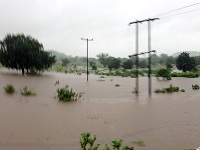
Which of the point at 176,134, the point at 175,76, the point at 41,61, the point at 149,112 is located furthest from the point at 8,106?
the point at 175,76

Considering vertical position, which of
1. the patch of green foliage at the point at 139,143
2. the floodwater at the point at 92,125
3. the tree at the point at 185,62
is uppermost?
the tree at the point at 185,62

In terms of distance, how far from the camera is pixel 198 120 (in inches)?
459

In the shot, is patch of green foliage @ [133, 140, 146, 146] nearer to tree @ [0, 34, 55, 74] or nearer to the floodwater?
the floodwater

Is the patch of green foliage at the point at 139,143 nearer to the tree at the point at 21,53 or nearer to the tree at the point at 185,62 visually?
the tree at the point at 21,53

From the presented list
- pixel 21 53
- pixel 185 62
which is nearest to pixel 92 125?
pixel 21 53

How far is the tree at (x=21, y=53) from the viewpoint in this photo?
1398 inches

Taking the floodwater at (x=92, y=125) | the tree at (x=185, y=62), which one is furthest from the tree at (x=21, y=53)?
the tree at (x=185, y=62)

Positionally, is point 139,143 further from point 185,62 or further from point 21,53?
point 185,62

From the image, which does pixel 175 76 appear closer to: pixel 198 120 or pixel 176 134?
pixel 198 120

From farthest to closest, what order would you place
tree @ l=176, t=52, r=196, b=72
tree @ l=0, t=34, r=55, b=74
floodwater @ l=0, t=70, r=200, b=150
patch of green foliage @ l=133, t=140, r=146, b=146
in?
tree @ l=176, t=52, r=196, b=72
tree @ l=0, t=34, r=55, b=74
patch of green foliage @ l=133, t=140, r=146, b=146
floodwater @ l=0, t=70, r=200, b=150

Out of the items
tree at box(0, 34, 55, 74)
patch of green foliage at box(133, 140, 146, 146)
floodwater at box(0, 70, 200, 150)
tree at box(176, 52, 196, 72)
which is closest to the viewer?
floodwater at box(0, 70, 200, 150)

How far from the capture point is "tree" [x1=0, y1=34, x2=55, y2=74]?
116ft

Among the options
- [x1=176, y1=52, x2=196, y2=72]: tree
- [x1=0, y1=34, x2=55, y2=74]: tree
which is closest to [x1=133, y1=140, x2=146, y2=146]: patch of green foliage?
[x1=0, y1=34, x2=55, y2=74]: tree

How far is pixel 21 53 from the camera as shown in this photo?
3550cm
